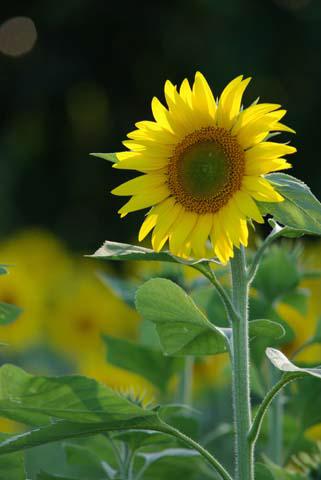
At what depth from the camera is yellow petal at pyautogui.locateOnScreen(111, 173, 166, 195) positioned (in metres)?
0.83

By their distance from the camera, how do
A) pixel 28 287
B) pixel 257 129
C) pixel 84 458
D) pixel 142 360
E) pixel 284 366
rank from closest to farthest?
1. pixel 284 366
2. pixel 257 129
3. pixel 84 458
4. pixel 142 360
5. pixel 28 287

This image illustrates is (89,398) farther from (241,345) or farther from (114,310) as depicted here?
(114,310)

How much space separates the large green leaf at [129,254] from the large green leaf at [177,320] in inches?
0.6

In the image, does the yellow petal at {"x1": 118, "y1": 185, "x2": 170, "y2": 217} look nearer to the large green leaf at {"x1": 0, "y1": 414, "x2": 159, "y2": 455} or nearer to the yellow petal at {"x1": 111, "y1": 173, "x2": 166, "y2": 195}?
the yellow petal at {"x1": 111, "y1": 173, "x2": 166, "y2": 195}

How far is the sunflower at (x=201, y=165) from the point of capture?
2.62 feet

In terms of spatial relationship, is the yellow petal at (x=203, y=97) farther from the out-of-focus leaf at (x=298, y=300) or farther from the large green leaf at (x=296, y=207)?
the out-of-focus leaf at (x=298, y=300)

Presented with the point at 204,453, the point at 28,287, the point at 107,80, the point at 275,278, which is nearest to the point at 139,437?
the point at 204,453

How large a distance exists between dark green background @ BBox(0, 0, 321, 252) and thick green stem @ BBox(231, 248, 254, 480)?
108 inches

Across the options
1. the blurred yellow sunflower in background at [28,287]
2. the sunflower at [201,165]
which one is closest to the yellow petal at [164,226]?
the sunflower at [201,165]

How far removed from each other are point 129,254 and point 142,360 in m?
0.41

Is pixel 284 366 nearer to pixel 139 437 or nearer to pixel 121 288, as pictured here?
pixel 139 437

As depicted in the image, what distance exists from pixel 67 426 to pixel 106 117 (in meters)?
3.21

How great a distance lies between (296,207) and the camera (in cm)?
78

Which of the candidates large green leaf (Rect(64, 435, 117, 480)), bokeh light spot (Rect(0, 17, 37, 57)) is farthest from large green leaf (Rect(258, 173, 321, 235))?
bokeh light spot (Rect(0, 17, 37, 57))
